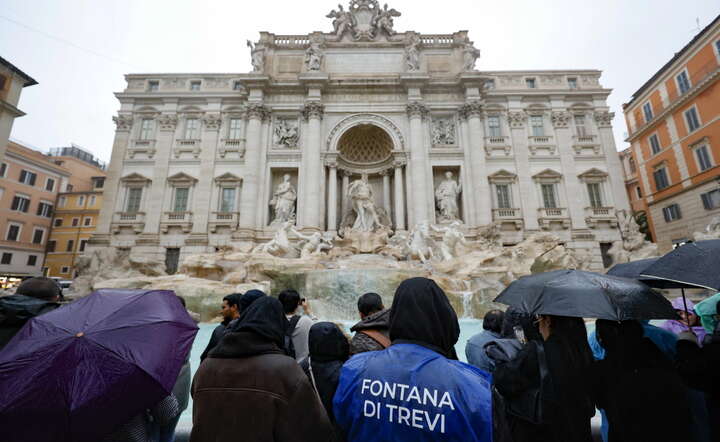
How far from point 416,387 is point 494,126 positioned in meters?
22.9

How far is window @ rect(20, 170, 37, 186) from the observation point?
26.1m

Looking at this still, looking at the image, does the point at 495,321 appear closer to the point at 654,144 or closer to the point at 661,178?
the point at 661,178

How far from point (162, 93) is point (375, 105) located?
46.1 feet

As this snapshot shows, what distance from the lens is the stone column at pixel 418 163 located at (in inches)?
730

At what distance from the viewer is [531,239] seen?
1364 centimetres

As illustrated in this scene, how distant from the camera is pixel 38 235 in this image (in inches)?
1091

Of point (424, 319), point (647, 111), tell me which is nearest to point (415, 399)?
point (424, 319)

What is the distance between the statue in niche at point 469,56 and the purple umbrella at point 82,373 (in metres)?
23.1

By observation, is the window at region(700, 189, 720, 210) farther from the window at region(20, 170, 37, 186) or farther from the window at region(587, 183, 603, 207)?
the window at region(20, 170, 37, 186)

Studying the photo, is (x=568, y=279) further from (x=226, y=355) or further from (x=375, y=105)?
(x=375, y=105)

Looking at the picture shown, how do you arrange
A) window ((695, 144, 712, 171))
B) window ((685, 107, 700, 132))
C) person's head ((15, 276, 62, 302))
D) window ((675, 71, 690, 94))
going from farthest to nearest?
window ((675, 71, 690, 94)), window ((685, 107, 700, 132)), window ((695, 144, 712, 171)), person's head ((15, 276, 62, 302))

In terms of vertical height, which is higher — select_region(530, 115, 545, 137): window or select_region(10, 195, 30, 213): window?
select_region(530, 115, 545, 137): window

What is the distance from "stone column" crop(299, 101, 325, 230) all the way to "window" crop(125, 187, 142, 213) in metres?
10.3

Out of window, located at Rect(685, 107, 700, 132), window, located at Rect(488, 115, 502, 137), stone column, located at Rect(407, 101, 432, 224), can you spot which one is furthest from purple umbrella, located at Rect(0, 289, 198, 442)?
window, located at Rect(685, 107, 700, 132)
